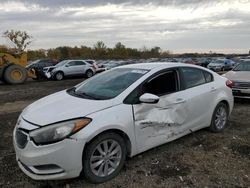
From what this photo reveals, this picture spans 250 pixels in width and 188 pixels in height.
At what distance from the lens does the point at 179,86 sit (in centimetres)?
531

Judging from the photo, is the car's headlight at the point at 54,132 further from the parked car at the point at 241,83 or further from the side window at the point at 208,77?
the parked car at the point at 241,83

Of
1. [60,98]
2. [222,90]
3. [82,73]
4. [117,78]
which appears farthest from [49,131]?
[82,73]

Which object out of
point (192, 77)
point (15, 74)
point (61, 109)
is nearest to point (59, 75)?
point (15, 74)

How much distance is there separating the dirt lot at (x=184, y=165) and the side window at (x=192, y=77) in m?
1.05

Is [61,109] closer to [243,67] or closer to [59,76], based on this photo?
[243,67]

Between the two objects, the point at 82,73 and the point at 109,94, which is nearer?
the point at 109,94

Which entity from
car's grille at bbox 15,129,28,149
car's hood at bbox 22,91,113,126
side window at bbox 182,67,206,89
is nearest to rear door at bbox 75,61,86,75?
side window at bbox 182,67,206,89

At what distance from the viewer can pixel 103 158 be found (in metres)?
4.12

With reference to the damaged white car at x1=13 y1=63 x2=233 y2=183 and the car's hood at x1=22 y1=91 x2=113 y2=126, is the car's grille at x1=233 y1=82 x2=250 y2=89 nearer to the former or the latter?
the damaged white car at x1=13 y1=63 x2=233 y2=183

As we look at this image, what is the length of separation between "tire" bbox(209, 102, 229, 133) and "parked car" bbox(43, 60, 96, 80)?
17598 mm

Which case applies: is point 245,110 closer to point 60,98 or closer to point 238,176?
point 238,176

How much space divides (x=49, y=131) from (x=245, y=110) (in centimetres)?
646

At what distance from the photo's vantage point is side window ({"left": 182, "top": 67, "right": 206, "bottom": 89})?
5532 millimetres

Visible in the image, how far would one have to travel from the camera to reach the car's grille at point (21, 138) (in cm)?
391
